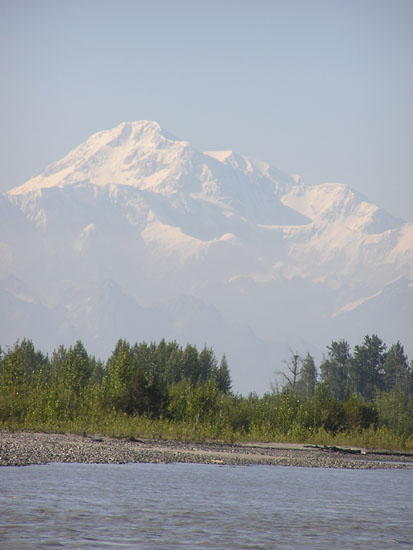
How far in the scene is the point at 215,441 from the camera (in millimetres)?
52500

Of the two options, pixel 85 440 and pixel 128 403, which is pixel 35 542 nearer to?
pixel 85 440

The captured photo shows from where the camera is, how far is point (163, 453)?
39.9 m

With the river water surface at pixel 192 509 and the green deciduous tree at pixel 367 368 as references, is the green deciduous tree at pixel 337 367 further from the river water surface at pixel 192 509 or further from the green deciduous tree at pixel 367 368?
the river water surface at pixel 192 509

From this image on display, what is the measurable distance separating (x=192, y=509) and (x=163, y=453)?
1824 cm

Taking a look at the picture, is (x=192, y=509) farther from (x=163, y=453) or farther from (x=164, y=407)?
(x=164, y=407)

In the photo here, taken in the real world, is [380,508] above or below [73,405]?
below

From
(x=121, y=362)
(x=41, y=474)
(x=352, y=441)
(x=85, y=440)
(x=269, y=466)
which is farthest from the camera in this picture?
(x=121, y=362)

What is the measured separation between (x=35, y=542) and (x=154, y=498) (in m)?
8.26

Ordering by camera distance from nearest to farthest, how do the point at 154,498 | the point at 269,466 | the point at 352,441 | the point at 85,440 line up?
the point at 154,498 → the point at 269,466 → the point at 85,440 → the point at 352,441

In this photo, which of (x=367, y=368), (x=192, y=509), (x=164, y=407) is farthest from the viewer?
(x=367, y=368)

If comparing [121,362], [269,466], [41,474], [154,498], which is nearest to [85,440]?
[269,466]

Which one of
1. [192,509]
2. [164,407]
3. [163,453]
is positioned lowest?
[192,509]

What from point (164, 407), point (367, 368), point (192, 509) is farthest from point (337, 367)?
point (192, 509)

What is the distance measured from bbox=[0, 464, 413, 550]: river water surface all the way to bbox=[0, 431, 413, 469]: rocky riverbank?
2.09 meters
